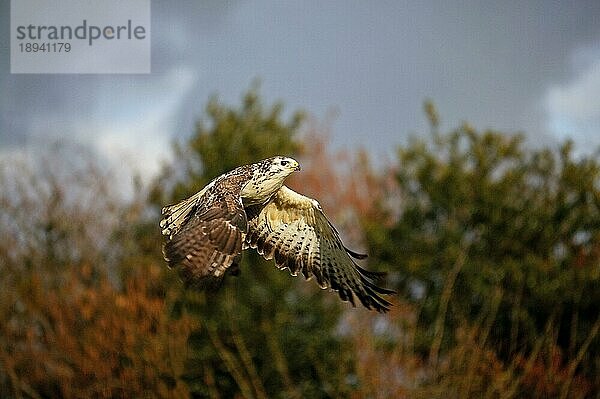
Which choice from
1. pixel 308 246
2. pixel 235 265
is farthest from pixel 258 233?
pixel 235 265

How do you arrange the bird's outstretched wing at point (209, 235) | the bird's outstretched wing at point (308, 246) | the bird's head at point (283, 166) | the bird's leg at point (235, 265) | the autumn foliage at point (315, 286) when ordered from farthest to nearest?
the autumn foliage at point (315, 286) → the bird's outstretched wing at point (308, 246) → the bird's head at point (283, 166) → the bird's leg at point (235, 265) → the bird's outstretched wing at point (209, 235)

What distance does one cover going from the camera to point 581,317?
10.2 meters

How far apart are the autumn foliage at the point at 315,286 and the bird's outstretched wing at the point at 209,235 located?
17.0ft

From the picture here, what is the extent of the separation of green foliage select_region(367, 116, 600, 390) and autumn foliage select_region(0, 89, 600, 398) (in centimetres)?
2

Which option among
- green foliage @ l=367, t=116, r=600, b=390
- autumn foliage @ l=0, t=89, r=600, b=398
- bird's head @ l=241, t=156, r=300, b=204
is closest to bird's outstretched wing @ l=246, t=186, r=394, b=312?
bird's head @ l=241, t=156, r=300, b=204

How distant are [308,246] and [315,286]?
6.96 m

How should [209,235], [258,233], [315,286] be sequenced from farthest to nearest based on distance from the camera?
[315,286] < [258,233] < [209,235]

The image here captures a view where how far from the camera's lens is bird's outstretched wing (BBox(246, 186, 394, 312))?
2811mm

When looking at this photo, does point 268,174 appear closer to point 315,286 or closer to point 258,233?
point 258,233

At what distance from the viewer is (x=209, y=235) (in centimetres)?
189

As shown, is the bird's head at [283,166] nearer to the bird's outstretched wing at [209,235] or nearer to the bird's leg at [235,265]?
the bird's outstretched wing at [209,235]

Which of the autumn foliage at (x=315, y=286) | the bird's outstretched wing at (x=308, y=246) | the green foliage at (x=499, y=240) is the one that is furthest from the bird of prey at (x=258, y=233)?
the green foliage at (x=499, y=240)

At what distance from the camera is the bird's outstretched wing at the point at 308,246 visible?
281 cm

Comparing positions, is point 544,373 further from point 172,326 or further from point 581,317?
point 172,326
